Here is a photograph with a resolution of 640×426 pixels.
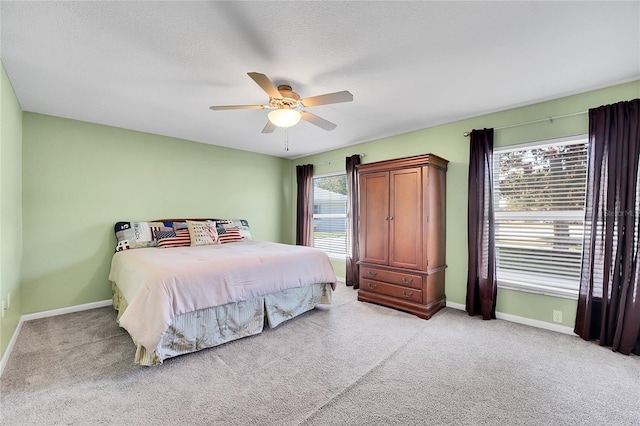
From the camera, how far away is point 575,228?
9.34 feet

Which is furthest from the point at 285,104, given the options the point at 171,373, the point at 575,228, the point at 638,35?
the point at 575,228

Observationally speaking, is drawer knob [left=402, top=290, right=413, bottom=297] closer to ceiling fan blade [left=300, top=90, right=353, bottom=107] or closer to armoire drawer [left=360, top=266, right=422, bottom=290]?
armoire drawer [left=360, top=266, right=422, bottom=290]

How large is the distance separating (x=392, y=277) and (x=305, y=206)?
245cm

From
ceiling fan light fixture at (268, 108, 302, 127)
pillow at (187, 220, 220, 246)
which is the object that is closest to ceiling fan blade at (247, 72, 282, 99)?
ceiling fan light fixture at (268, 108, 302, 127)

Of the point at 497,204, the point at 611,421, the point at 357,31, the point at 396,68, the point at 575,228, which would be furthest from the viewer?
the point at 497,204

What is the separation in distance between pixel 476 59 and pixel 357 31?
1.04 meters

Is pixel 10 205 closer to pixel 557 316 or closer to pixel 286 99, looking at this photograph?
pixel 286 99

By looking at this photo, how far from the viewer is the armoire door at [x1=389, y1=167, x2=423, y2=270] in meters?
3.40

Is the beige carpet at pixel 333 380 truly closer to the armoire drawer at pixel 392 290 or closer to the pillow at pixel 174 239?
the armoire drawer at pixel 392 290

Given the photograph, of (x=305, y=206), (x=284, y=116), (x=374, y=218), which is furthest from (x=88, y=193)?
(x=374, y=218)

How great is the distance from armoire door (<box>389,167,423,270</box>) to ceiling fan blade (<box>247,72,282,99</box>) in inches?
74.7

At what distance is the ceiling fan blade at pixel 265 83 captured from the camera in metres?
1.94

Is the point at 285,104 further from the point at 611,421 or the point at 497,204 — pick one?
the point at 611,421

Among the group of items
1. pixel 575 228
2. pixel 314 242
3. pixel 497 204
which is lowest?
pixel 314 242
